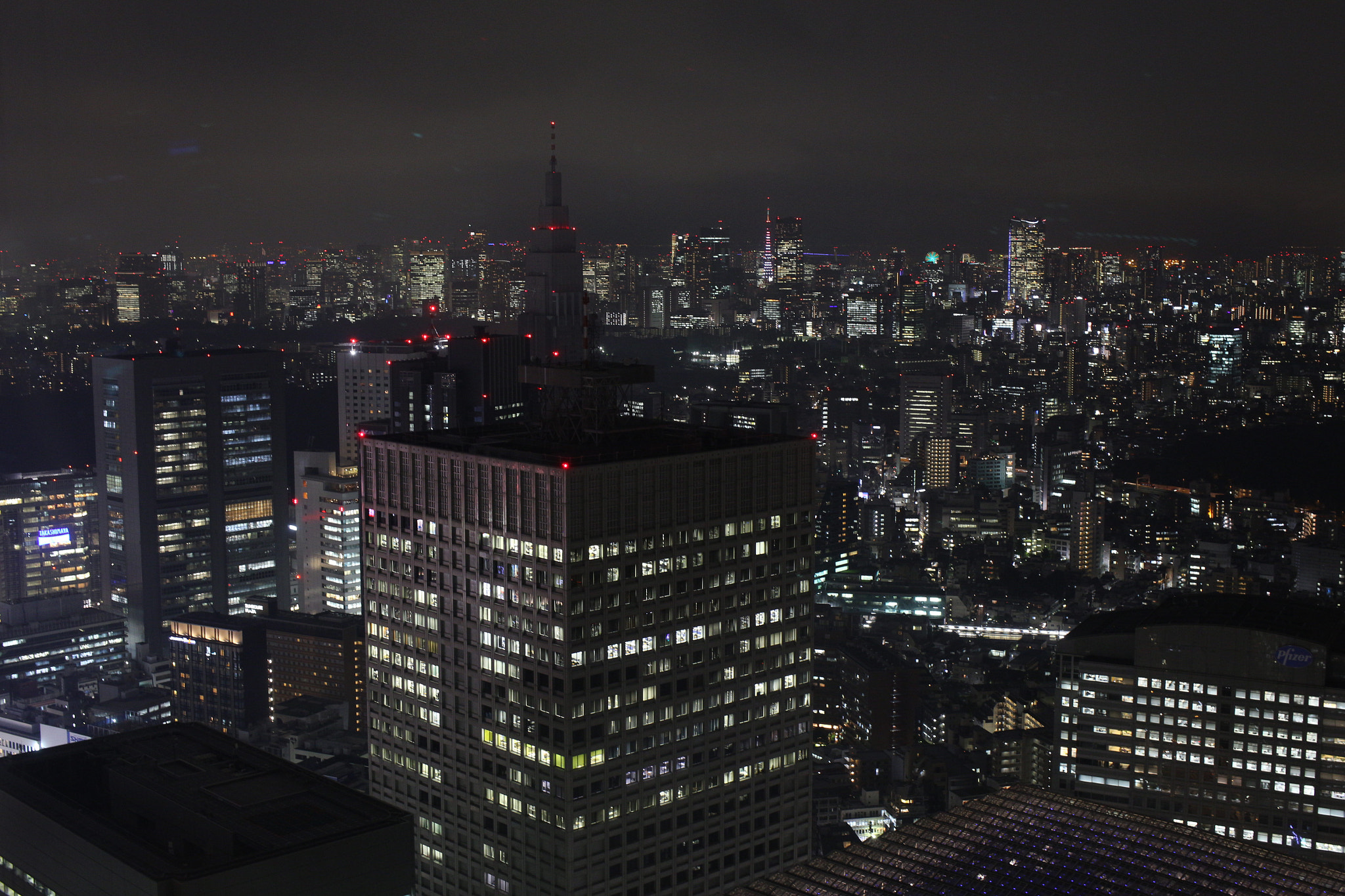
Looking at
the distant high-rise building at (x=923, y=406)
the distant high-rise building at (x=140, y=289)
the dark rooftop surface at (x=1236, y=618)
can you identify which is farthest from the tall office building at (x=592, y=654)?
the distant high-rise building at (x=923, y=406)

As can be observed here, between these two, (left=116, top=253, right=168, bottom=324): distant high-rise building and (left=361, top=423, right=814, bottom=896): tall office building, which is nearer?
(left=361, top=423, right=814, bottom=896): tall office building

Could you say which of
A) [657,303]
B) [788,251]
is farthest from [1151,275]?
[657,303]

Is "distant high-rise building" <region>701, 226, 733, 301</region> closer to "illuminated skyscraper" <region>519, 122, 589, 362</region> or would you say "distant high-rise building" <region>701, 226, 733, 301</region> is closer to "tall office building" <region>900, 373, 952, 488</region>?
"illuminated skyscraper" <region>519, 122, 589, 362</region>

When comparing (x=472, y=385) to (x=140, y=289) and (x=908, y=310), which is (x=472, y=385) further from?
(x=908, y=310)

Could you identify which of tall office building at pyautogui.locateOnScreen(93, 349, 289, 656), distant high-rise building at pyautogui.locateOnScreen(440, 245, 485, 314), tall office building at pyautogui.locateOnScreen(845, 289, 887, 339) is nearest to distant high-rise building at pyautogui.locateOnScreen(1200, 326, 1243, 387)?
tall office building at pyautogui.locateOnScreen(845, 289, 887, 339)

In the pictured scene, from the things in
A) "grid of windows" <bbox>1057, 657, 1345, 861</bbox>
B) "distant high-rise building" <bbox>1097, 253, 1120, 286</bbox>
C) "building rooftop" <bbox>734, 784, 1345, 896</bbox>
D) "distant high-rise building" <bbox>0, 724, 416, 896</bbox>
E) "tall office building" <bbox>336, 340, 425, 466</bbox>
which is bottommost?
"grid of windows" <bbox>1057, 657, 1345, 861</bbox>

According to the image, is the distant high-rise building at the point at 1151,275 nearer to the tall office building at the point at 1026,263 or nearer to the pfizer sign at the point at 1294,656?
the tall office building at the point at 1026,263

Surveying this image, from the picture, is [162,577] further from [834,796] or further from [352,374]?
[834,796]
